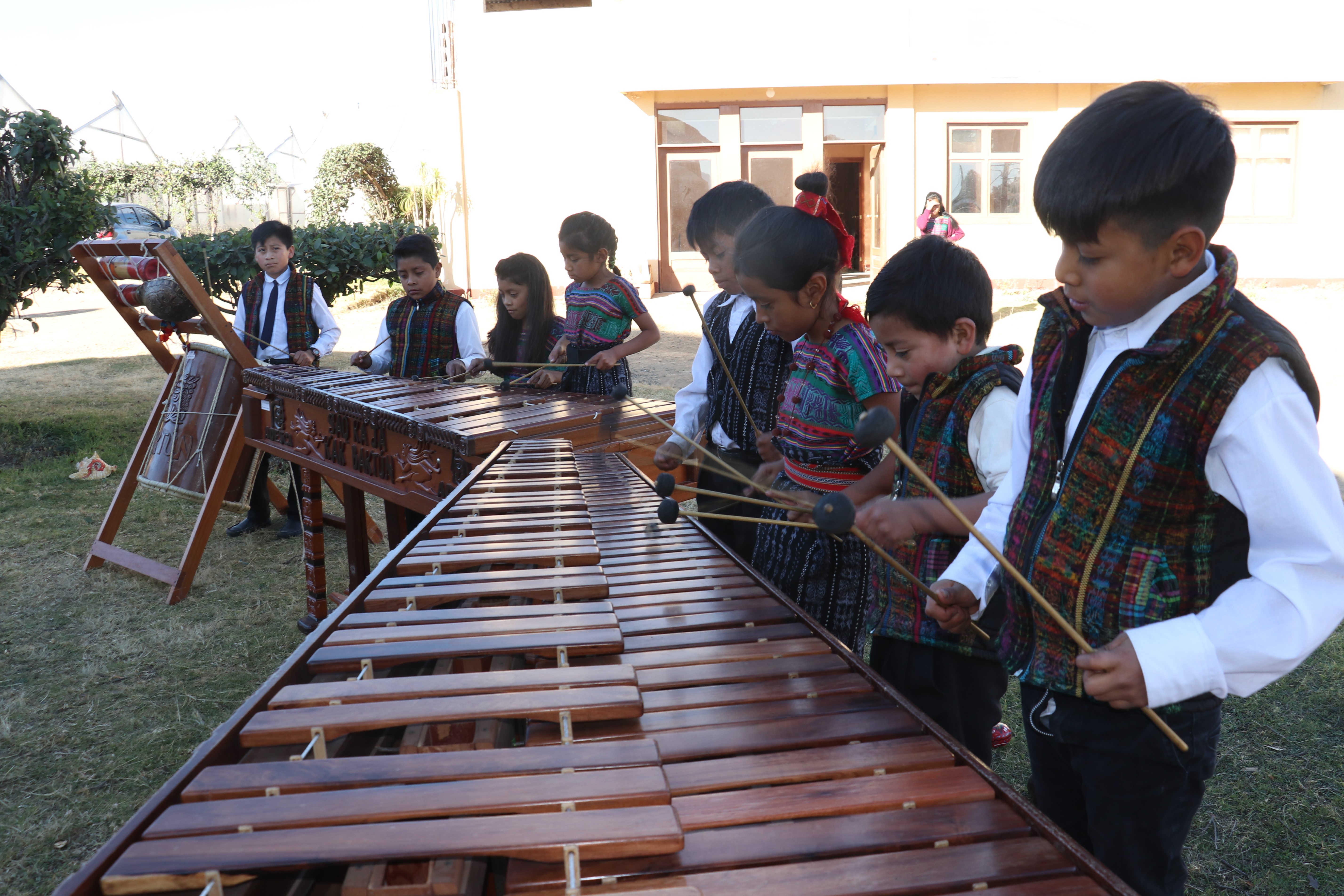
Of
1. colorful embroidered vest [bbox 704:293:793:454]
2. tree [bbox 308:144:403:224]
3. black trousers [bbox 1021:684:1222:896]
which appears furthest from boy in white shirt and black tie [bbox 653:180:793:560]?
tree [bbox 308:144:403:224]

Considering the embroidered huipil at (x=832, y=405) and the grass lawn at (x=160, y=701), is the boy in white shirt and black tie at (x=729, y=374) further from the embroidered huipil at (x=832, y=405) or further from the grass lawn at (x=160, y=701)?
the grass lawn at (x=160, y=701)

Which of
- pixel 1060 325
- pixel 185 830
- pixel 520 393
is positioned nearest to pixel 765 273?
pixel 1060 325

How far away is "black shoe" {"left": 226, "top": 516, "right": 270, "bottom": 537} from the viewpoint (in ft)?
20.9

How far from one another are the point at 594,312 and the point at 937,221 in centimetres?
975

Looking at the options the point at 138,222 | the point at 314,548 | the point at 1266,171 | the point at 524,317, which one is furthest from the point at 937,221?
the point at 138,222

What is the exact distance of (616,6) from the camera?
1494 cm

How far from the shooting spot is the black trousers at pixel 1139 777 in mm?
1525

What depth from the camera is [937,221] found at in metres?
13.3

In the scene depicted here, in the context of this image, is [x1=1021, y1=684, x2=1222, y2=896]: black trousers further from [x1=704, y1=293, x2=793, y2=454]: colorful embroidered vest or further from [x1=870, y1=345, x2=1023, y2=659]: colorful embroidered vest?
[x1=704, y1=293, x2=793, y2=454]: colorful embroidered vest

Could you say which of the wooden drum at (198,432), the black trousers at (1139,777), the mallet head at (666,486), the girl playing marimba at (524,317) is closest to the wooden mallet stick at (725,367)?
the mallet head at (666,486)

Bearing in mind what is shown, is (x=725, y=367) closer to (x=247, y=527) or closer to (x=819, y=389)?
(x=819, y=389)

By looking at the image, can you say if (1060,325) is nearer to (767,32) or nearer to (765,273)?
(765,273)

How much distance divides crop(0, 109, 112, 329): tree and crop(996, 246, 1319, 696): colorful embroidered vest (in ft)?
25.9

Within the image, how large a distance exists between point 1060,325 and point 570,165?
48.2 ft
